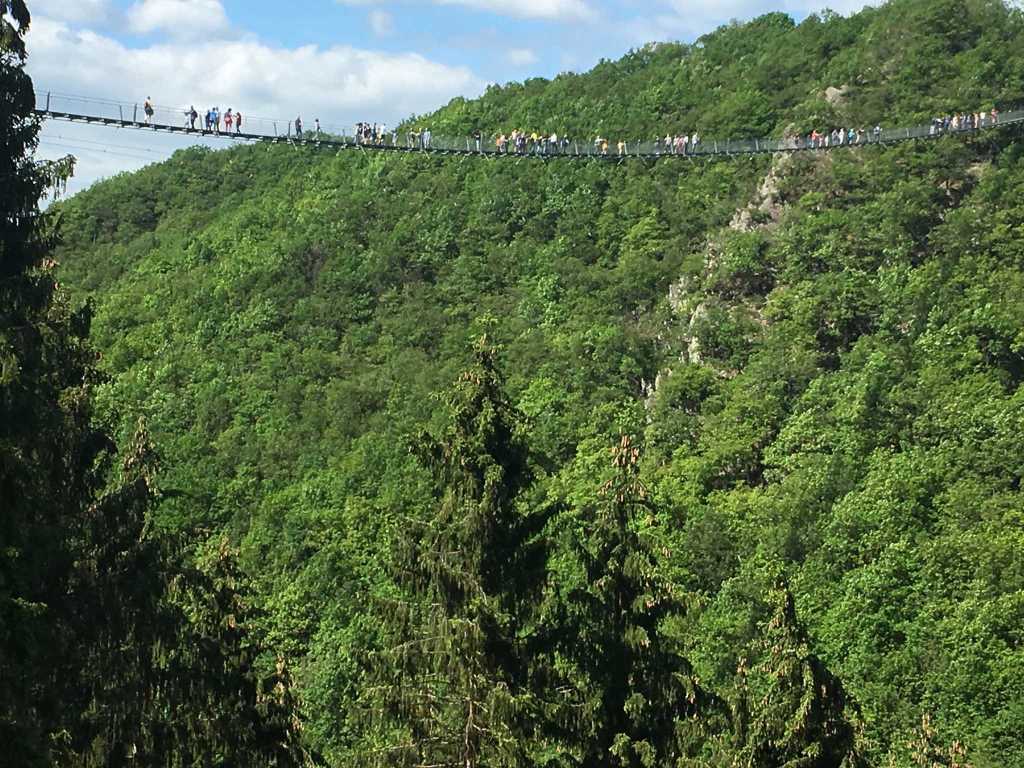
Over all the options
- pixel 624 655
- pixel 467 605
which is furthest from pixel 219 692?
pixel 624 655

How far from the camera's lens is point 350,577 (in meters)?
42.9

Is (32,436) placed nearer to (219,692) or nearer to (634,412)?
(219,692)

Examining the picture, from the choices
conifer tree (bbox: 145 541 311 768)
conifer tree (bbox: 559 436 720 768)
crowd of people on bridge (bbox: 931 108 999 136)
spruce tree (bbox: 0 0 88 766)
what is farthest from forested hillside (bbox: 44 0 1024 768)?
crowd of people on bridge (bbox: 931 108 999 136)

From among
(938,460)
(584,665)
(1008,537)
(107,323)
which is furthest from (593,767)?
(107,323)

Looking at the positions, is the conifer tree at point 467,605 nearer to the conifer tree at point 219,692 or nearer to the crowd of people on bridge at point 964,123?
the conifer tree at point 219,692

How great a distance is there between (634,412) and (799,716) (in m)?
31.3

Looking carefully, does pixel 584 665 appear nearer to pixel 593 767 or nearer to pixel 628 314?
pixel 593 767

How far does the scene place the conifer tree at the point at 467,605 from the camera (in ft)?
49.3

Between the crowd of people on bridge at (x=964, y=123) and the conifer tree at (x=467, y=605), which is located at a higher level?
the crowd of people on bridge at (x=964, y=123)

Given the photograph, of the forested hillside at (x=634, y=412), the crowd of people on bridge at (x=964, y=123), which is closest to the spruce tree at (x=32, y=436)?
the forested hillside at (x=634, y=412)

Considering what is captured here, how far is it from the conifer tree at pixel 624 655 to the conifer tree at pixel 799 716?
0.82 m

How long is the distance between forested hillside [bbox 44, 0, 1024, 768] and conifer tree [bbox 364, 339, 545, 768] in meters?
0.05

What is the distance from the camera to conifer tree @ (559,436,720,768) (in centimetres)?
1589

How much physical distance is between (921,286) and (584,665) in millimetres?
31979
